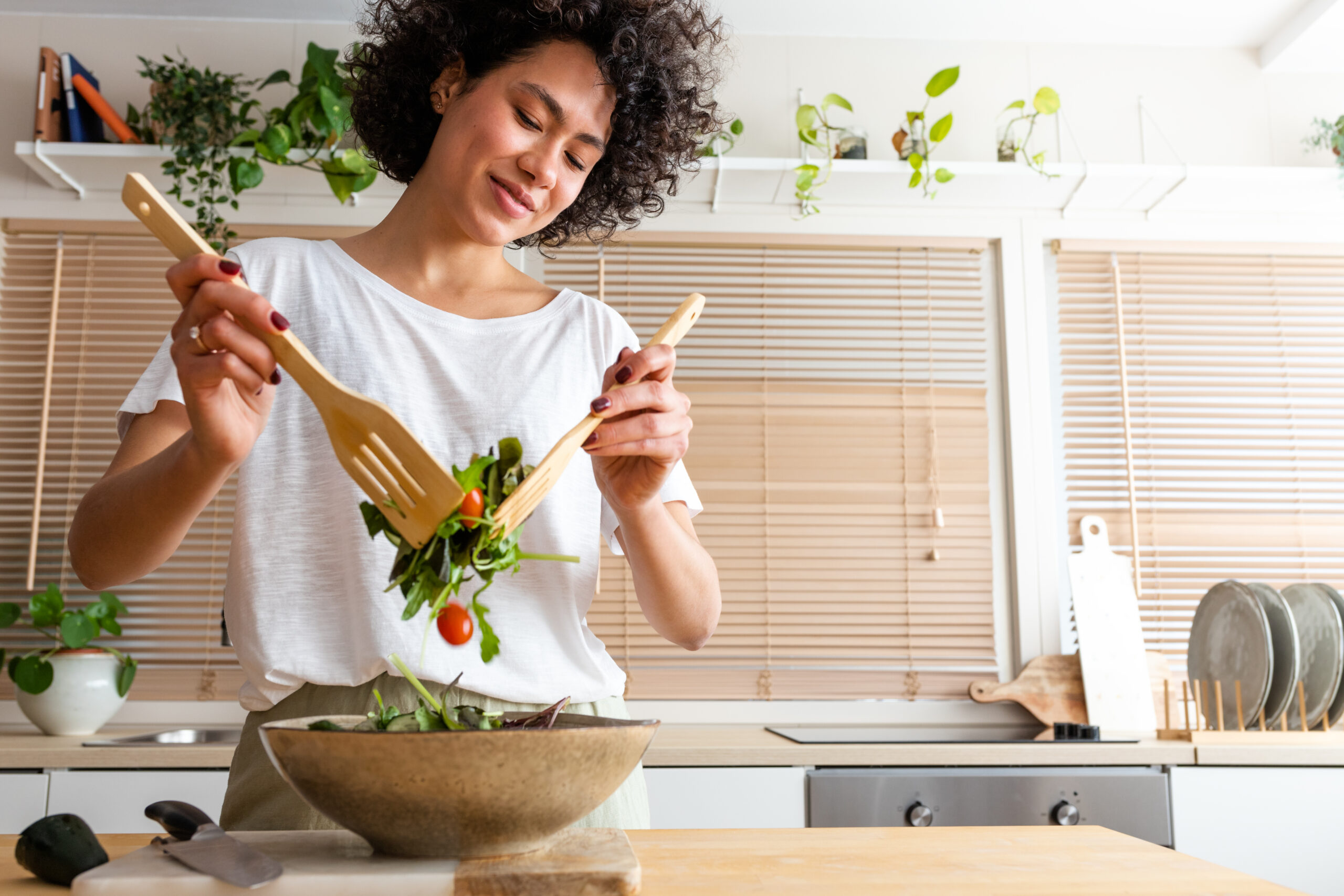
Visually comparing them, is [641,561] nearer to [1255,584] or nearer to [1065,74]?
[1255,584]

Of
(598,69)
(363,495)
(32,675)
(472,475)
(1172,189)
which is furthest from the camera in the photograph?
(1172,189)

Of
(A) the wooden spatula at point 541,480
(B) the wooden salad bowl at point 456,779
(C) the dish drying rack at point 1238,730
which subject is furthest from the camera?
(C) the dish drying rack at point 1238,730

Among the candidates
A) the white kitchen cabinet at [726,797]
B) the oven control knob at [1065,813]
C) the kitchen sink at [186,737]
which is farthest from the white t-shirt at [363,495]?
the kitchen sink at [186,737]

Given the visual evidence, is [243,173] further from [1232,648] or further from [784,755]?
[1232,648]

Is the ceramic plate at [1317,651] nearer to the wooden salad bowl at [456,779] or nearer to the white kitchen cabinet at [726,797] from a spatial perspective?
the white kitchen cabinet at [726,797]

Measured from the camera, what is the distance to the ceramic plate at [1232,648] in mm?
2076

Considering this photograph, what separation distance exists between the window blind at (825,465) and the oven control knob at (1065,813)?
0.57m

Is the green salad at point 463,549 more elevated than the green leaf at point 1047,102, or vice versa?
the green leaf at point 1047,102

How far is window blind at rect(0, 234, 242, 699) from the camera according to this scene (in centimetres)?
233

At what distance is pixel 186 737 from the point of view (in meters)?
2.20

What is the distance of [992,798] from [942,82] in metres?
1.55

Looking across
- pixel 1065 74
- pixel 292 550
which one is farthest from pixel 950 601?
pixel 292 550

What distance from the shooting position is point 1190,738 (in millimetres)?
1979

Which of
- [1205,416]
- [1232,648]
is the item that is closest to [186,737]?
[1232,648]
